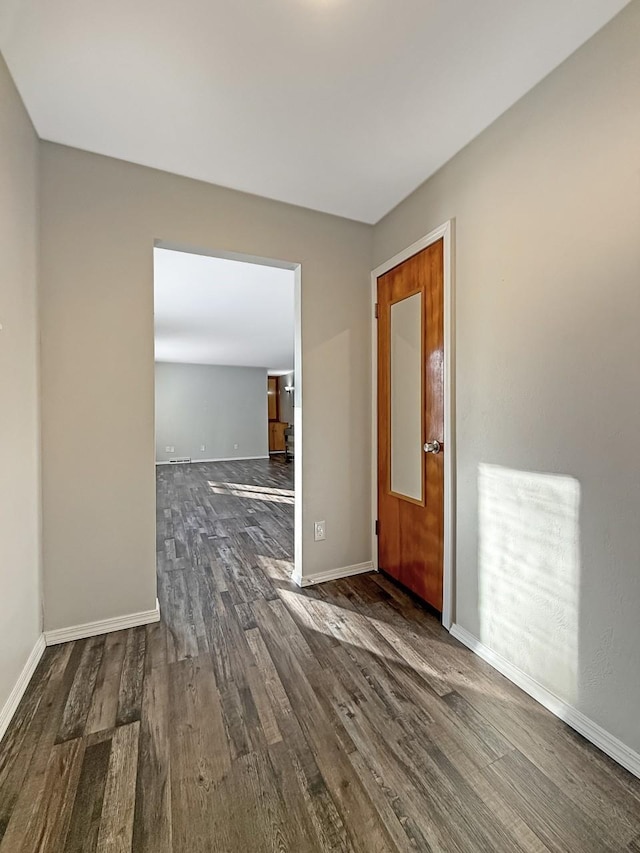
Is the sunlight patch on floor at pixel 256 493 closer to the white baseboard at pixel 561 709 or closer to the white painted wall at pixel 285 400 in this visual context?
the white baseboard at pixel 561 709

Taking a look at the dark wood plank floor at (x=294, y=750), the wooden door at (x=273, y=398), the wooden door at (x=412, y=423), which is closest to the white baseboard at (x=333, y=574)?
the wooden door at (x=412, y=423)

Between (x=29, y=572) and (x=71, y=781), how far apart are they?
85 centimetres

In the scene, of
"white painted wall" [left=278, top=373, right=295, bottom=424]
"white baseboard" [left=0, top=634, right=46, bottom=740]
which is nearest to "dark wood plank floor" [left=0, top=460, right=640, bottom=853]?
"white baseboard" [left=0, top=634, right=46, bottom=740]

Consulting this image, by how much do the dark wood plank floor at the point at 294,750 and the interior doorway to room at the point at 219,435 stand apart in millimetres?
324

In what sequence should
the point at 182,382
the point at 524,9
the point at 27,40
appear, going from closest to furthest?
the point at 524,9, the point at 27,40, the point at 182,382

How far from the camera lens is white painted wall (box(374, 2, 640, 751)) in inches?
47.3

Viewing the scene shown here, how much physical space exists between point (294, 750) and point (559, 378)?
1.66 meters

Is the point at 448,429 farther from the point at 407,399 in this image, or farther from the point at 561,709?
the point at 561,709

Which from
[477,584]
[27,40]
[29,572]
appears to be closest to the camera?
[27,40]

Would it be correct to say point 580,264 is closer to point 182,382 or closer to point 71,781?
point 71,781

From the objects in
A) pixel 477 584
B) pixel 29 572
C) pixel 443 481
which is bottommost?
pixel 477 584

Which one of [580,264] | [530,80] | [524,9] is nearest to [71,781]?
[580,264]

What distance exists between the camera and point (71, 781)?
3.73 ft

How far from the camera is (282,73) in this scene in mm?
1426
